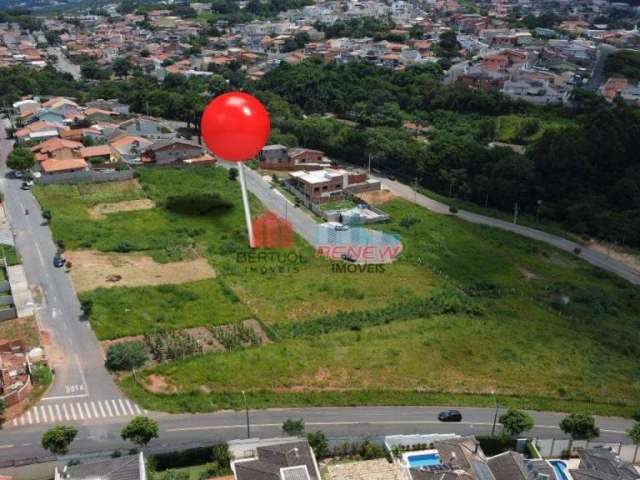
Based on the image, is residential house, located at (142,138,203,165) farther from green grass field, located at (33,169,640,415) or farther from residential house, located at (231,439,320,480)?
residential house, located at (231,439,320,480)

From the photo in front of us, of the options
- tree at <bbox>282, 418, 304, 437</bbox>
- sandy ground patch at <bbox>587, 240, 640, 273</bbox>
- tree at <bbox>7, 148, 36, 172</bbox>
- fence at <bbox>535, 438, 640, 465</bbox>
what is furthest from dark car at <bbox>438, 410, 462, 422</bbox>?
tree at <bbox>7, 148, 36, 172</bbox>

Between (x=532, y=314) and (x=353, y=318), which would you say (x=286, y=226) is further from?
(x=532, y=314)

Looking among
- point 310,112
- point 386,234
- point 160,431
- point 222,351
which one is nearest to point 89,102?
point 310,112

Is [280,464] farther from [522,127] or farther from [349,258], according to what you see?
[522,127]

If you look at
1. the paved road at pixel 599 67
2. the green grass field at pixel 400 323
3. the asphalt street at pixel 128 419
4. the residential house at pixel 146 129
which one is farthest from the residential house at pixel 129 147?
the paved road at pixel 599 67

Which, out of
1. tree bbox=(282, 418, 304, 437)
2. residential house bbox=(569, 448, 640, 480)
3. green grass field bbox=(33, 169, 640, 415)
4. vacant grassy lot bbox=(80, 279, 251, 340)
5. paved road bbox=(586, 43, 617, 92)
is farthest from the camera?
paved road bbox=(586, 43, 617, 92)

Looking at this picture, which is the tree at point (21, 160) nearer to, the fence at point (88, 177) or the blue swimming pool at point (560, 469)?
the fence at point (88, 177)

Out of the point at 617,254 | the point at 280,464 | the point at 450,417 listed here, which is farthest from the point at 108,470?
the point at 617,254
